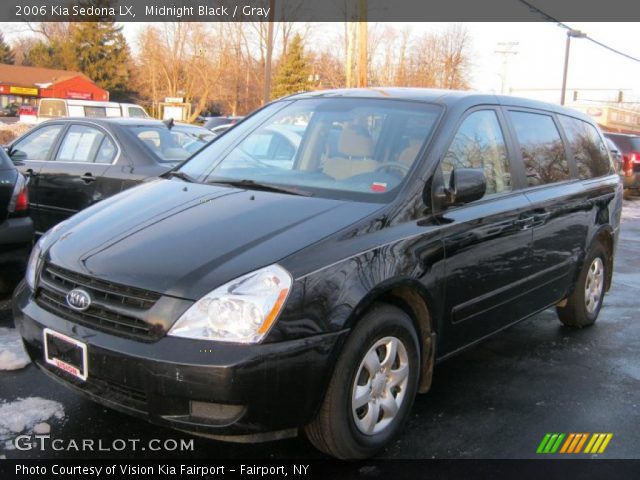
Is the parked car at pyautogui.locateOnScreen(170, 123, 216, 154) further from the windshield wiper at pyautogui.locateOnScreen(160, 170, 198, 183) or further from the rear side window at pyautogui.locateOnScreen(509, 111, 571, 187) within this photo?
the rear side window at pyautogui.locateOnScreen(509, 111, 571, 187)

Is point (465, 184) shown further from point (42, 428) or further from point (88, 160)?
point (88, 160)

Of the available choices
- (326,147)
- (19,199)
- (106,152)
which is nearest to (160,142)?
(106,152)

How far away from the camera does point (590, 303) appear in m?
5.29

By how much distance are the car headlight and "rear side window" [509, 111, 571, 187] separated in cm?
239

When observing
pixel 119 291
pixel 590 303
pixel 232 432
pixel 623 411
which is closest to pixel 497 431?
pixel 623 411

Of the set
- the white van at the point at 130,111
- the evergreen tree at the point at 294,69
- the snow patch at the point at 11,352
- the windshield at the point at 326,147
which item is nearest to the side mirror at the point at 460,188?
the windshield at the point at 326,147

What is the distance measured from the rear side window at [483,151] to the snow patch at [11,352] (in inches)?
110

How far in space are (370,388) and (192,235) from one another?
42.9 inches

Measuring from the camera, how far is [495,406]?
3.66 metres

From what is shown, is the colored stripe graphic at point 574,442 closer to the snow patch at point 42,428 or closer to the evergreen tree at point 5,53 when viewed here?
the snow patch at point 42,428

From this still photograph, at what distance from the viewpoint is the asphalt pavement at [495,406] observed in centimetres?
309

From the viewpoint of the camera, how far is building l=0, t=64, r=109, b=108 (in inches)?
2424

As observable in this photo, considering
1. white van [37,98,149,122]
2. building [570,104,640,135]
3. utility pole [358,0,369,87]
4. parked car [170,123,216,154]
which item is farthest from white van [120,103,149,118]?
building [570,104,640,135]

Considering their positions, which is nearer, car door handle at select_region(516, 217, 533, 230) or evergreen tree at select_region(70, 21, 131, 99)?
car door handle at select_region(516, 217, 533, 230)
